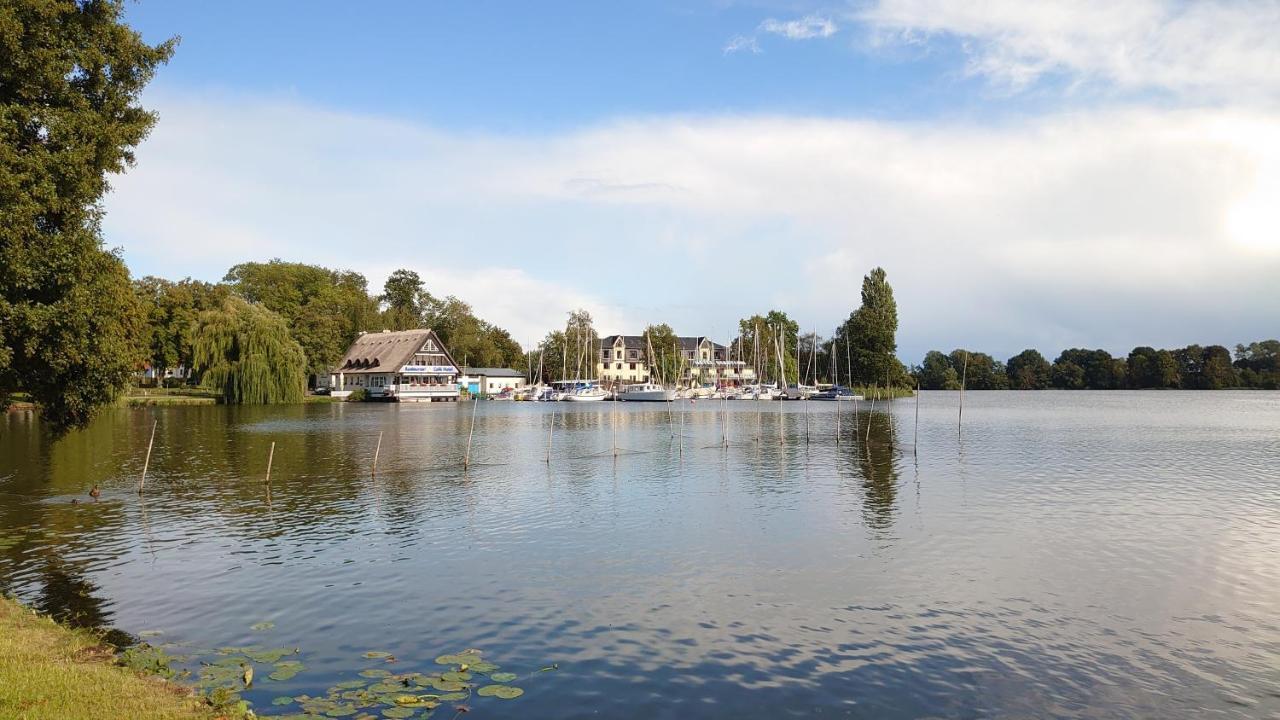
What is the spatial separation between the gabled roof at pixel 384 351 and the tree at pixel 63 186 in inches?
3670

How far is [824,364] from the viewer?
159 m

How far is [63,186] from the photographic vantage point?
A: 21.6m

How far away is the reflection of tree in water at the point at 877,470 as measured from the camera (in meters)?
27.8

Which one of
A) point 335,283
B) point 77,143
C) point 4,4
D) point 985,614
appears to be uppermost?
point 335,283

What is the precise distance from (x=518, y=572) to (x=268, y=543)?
→ 782 centimetres

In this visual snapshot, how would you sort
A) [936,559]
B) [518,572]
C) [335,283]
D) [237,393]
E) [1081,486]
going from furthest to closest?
[335,283] → [237,393] → [1081,486] → [936,559] → [518,572]

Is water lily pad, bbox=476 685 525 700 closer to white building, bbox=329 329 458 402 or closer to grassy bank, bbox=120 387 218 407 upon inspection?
grassy bank, bbox=120 387 218 407

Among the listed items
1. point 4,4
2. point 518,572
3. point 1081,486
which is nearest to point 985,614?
point 518,572

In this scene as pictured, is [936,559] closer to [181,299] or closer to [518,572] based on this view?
[518,572]

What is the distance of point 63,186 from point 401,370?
95.7m

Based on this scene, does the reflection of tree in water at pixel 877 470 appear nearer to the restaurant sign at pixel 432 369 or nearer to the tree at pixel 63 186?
the tree at pixel 63 186

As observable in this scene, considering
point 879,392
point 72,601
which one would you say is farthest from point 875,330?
point 72,601

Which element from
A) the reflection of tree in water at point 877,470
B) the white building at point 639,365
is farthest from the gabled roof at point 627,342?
the reflection of tree in water at point 877,470

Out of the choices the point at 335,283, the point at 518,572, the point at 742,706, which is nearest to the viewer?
the point at 742,706
